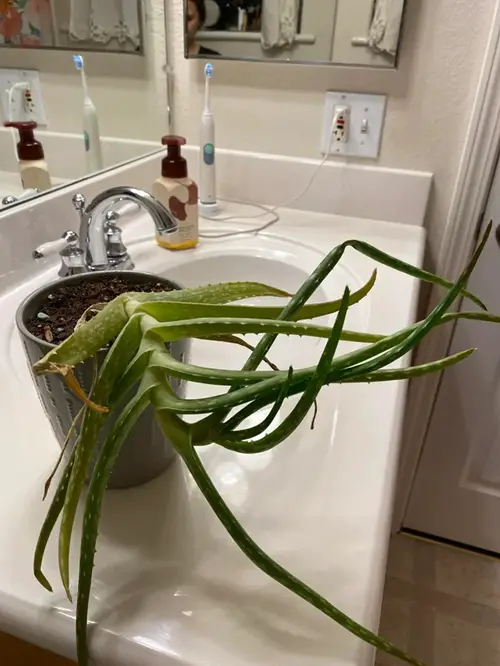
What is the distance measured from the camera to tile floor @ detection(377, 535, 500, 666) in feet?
3.61

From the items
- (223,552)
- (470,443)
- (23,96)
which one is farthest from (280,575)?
(470,443)

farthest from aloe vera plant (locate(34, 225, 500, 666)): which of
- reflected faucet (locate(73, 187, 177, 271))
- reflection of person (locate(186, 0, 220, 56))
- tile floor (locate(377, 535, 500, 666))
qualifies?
tile floor (locate(377, 535, 500, 666))

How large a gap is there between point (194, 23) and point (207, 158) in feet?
0.83

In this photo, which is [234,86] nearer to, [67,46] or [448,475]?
[67,46]

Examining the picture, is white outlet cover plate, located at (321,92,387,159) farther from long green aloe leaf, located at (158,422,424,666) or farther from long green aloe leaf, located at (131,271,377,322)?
long green aloe leaf, located at (158,422,424,666)

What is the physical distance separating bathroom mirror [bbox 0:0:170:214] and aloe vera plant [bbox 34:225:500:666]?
51cm

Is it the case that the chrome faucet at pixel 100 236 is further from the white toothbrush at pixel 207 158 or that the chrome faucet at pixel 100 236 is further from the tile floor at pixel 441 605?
the tile floor at pixel 441 605

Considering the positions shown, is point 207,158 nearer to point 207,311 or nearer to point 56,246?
point 56,246

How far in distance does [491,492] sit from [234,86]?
109 cm

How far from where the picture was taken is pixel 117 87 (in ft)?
3.26

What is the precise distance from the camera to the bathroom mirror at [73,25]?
773 mm

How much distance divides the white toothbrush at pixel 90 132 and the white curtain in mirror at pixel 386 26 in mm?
502

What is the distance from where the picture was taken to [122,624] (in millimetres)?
287

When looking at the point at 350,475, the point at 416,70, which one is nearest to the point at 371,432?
the point at 350,475
